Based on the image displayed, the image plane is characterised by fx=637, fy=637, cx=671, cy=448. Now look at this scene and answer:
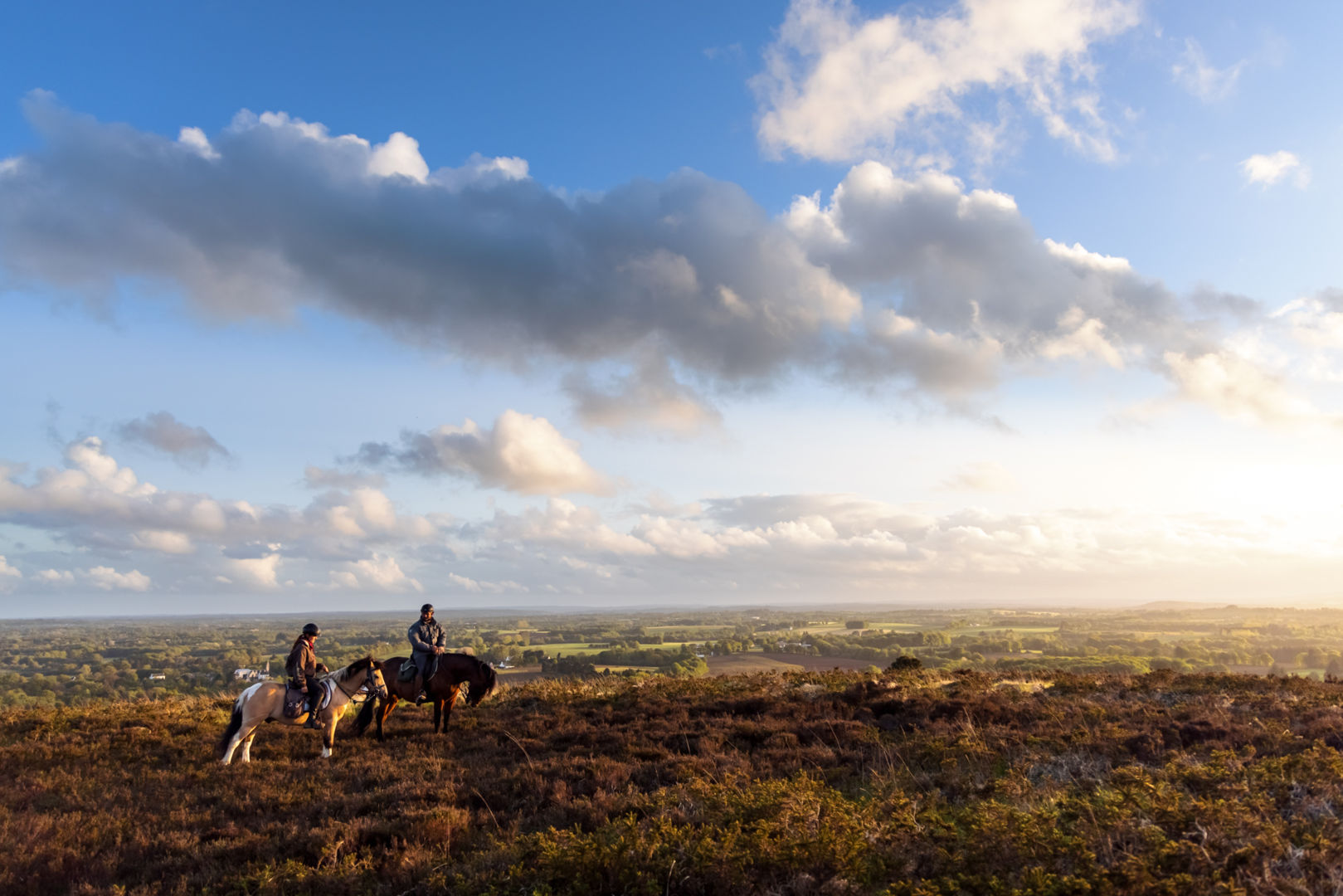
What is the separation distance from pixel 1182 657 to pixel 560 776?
176 ft

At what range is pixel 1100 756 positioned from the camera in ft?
35.6

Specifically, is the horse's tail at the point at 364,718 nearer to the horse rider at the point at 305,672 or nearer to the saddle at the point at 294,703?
the horse rider at the point at 305,672

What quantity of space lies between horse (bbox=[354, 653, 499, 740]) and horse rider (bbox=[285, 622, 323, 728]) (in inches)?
71.6

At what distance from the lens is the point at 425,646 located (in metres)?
17.2

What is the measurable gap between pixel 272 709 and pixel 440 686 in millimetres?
4252

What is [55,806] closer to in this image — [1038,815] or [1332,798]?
[1038,815]

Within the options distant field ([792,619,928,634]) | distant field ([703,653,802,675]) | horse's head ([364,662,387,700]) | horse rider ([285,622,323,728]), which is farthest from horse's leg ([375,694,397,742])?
distant field ([792,619,928,634])

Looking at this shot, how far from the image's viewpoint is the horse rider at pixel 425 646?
1702cm

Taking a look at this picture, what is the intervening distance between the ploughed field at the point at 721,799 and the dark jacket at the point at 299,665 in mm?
1619

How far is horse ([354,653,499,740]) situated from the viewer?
1617cm

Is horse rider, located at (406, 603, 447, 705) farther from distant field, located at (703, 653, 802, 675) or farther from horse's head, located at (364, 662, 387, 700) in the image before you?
distant field, located at (703, 653, 802, 675)

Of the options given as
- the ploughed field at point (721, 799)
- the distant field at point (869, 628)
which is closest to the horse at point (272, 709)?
the ploughed field at point (721, 799)

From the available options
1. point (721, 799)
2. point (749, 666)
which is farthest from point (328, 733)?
point (749, 666)

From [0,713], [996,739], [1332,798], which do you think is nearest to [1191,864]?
[1332,798]
